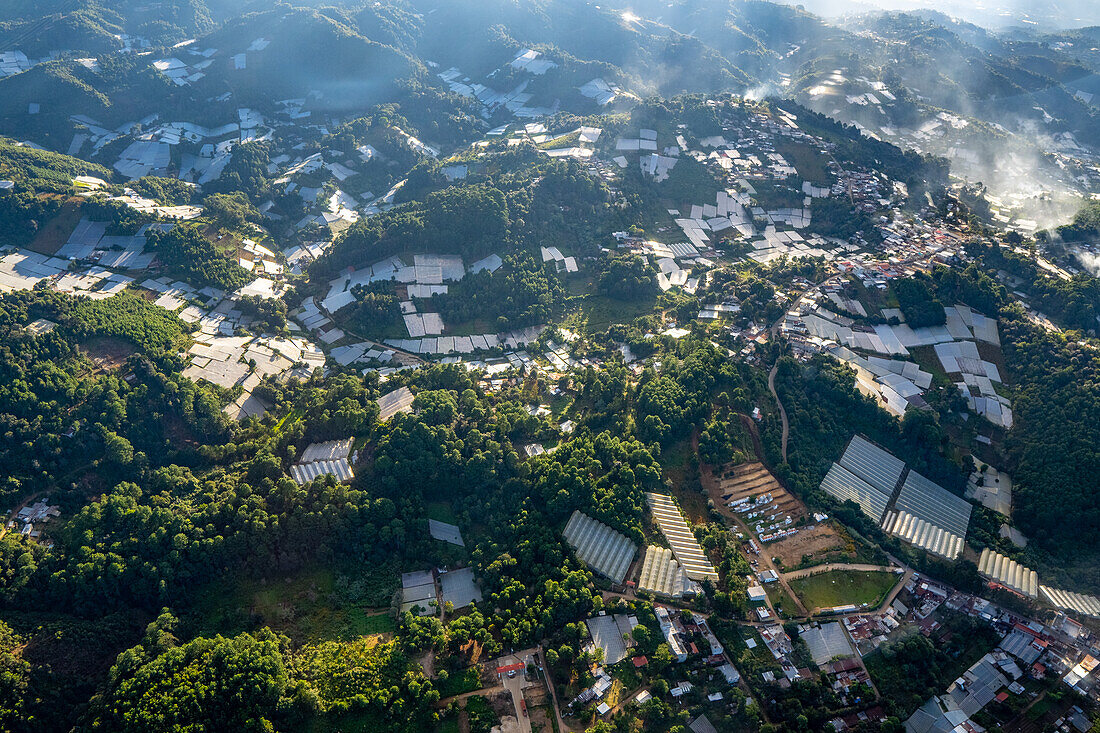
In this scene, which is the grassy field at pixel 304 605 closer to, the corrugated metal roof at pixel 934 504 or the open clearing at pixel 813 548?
the open clearing at pixel 813 548

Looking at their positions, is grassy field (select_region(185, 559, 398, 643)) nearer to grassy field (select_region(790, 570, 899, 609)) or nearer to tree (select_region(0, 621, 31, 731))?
tree (select_region(0, 621, 31, 731))

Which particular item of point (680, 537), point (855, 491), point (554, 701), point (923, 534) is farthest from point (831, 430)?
point (554, 701)

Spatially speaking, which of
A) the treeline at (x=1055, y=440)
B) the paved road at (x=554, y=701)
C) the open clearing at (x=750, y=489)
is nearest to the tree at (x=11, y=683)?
the paved road at (x=554, y=701)

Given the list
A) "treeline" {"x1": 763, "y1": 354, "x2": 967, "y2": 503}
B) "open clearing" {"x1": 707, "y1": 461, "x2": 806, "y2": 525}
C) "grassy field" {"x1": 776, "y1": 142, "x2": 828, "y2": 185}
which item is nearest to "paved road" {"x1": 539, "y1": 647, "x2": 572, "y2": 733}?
"open clearing" {"x1": 707, "y1": 461, "x2": 806, "y2": 525}

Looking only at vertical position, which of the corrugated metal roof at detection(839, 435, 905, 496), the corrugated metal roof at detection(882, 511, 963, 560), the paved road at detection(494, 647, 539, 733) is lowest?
the paved road at detection(494, 647, 539, 733)

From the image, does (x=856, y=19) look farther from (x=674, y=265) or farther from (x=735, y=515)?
(x=735, y=515)

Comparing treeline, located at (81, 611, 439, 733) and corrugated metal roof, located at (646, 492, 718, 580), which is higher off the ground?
corrugated metal roof, located at (646, 492, 718, 580)

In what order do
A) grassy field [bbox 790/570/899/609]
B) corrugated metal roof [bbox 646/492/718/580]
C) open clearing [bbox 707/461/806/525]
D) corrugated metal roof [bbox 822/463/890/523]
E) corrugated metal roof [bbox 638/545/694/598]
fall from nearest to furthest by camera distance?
corrugated metal roof [bbox 638/545/694/598] < grassy field [bbox 790/570/899/609] < corrugated metal roof [bbox 646/492/718/580] < open clearing [bbox 707/461/806/525] < corrugated metal roof [bbox 822/463/890/523]
